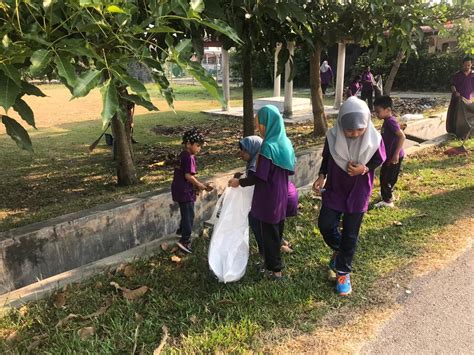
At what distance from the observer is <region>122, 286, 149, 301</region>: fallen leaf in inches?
124

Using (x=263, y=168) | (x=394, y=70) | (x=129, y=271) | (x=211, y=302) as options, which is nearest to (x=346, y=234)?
(x=263, y=168)

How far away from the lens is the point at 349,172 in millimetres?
3021

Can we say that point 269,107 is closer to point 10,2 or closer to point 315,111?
point 10,2

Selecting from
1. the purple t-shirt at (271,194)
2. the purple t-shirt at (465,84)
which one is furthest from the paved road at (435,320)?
the purple t-shirt at (465,84)

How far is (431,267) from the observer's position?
11.7 feet

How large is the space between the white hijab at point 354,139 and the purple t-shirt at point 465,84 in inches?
248

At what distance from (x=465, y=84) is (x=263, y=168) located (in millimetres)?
6840

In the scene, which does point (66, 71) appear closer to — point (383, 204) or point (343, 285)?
point (343, 285)

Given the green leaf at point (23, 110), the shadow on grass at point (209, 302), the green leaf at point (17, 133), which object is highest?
the green leaf at point (23, 110)

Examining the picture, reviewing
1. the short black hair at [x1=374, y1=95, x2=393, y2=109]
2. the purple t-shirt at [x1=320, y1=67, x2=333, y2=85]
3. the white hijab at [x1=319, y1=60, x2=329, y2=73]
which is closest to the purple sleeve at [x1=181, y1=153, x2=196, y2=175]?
the short black hair at [x1=374, y1=95, x2=393, y2=109]

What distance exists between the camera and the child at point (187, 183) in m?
3.72

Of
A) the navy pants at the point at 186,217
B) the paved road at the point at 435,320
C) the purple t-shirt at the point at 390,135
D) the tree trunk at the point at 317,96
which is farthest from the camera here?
the tree trunk at the point at 317,96

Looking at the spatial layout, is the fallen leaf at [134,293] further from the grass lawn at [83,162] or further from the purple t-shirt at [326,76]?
the purple t-shirt at [326,76]

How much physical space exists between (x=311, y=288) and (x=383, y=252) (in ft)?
3.08
